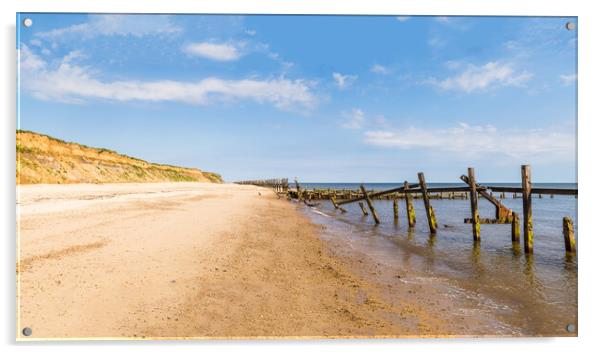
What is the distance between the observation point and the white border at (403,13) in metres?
4.70

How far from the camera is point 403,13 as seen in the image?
584 cm

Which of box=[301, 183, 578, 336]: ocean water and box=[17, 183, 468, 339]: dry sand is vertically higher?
box=[17, 183, 468, 339]: dry sand

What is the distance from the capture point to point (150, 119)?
23.5 feet

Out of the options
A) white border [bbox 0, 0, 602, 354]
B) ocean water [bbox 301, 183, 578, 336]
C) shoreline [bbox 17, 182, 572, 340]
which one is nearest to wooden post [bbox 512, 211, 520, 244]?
ocean water [bbox 301, 183, 578, 336]

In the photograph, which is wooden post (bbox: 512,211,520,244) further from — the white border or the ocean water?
the white border

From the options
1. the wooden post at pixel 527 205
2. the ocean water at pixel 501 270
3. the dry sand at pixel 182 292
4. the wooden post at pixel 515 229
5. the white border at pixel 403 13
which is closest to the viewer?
the dry sand at pixel 182 292

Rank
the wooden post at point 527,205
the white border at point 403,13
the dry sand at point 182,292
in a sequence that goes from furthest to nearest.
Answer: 1. the wooden post at point 527,205
2. the white border at point 403,13
3. the dry sand at point 182,292

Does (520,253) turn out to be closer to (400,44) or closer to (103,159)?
(400,44)

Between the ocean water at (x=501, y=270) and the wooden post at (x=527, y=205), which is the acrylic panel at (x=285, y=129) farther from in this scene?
the wooden post at (x=527, y=205)

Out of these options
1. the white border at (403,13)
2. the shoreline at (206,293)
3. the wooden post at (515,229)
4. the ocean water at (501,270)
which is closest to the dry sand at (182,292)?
the shoreline at (206,293)

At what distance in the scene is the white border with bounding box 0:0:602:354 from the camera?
15.4ft
